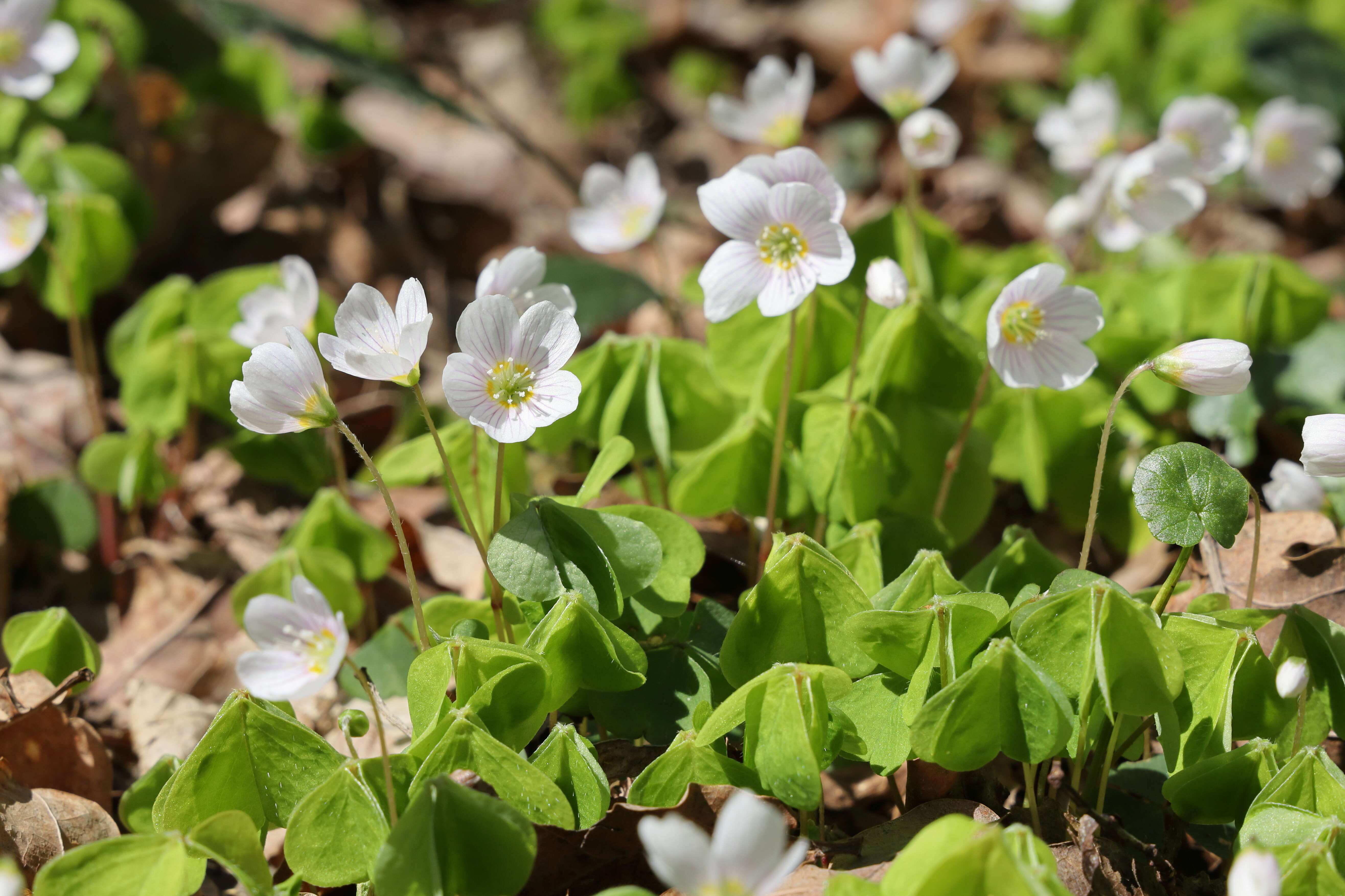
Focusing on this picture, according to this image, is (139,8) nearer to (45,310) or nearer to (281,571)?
(45,310)

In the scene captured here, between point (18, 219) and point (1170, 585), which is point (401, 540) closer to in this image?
point (1170, 585)

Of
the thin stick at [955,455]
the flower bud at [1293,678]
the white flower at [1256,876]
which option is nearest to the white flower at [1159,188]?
the thin stick at [955,455]

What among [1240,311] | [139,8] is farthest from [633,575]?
[139,8]

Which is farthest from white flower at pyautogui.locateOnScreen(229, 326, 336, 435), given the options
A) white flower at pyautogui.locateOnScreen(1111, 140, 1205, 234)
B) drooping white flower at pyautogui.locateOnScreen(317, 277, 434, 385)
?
white flower at pyautogui.locateOnScreen(1111, 140, 1205, 234)

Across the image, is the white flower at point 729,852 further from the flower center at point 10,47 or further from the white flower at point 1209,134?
the flower center at point 10,47

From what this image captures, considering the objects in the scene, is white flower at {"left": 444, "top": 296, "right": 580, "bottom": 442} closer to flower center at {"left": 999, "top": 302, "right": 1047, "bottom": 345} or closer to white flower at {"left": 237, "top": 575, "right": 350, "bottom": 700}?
white flower at {"left": 237, "top": 575, "right": 350, "bottom": 700}
